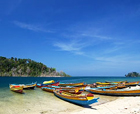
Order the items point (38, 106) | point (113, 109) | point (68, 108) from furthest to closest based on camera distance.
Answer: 1. point (38, 106)
2. point (68, 108)
3. point (113, 109)

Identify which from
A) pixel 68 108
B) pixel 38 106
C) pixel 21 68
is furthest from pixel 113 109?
pixel 21 68

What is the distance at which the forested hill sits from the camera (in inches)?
6138

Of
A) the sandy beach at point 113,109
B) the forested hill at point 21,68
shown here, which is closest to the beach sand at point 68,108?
the sandy beach at point 113,109

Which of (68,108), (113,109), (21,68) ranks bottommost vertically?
(68,108)

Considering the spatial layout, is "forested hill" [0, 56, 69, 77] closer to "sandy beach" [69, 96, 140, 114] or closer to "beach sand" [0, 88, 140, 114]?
"beach sand" [0, 88, 140, 114]

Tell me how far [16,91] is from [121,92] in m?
20.1

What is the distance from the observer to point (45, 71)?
182875 millimetres

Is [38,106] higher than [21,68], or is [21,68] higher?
[21,68]

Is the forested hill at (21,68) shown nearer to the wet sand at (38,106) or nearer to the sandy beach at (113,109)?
the wet sand at (38,106)

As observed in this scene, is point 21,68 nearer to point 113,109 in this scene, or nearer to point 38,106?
point 38,106

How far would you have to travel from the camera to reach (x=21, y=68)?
16325 cm

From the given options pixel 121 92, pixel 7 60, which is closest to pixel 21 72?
pixel 7 60

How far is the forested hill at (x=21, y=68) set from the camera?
512ft

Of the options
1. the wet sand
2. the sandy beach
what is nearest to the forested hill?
the wet sand
